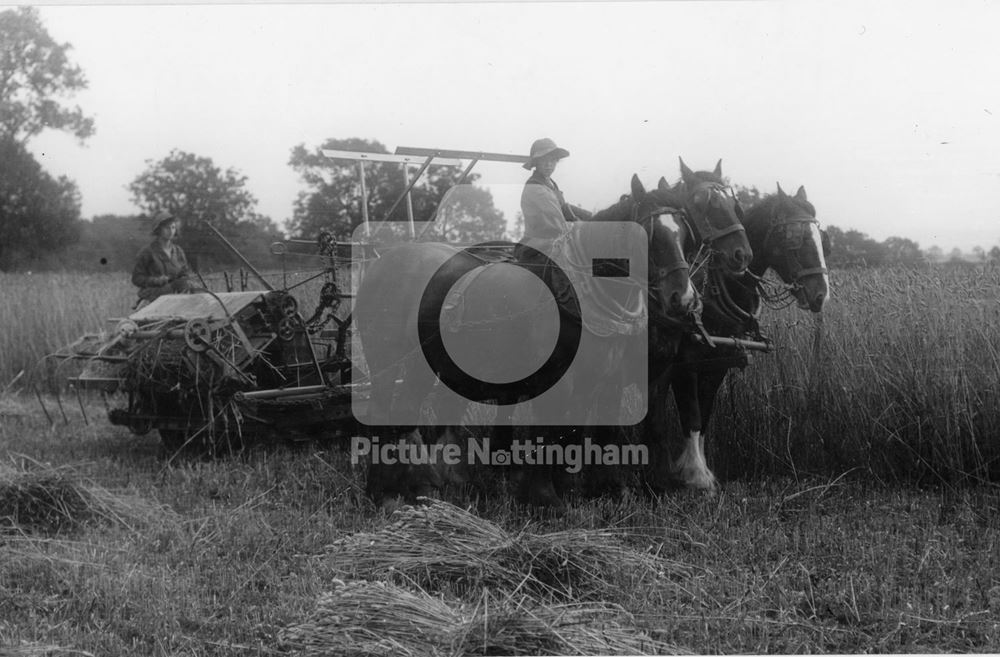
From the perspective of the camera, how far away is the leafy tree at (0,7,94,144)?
9586mm

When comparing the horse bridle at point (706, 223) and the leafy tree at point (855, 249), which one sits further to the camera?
the leafy tree at point (855, 249)

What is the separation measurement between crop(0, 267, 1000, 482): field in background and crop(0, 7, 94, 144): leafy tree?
757cm

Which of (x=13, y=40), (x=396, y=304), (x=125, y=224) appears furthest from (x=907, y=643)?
(x=125, y=224)

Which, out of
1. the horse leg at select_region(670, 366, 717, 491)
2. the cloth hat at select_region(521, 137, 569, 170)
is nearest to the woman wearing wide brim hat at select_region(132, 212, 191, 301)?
the cloth hat at select_region(521, 137, 569, 170)

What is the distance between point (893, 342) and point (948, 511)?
4.61ft

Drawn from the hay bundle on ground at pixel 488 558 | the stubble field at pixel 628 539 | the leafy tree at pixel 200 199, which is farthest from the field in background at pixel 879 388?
the leafy tree at pixel 200 199

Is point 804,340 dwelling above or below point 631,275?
below

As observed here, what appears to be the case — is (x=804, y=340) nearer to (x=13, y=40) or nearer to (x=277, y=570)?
(x=277, y=570)

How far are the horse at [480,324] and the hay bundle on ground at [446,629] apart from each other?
1999 millimetres

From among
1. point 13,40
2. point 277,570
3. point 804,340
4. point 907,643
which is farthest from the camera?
point 13,40

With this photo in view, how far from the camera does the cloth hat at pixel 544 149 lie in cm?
582

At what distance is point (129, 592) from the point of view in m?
4.47

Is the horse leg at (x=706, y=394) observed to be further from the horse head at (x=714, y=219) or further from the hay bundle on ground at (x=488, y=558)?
the hay bundle on ground at (x=488, y=558)

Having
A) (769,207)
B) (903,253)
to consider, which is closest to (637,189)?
(769,207)
